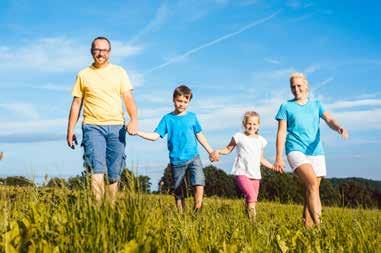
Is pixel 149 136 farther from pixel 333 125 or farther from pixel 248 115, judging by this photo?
pixel 333 125

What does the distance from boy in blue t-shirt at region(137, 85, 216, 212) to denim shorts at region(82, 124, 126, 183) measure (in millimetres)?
923

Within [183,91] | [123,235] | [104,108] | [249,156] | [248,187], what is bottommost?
[123,235]

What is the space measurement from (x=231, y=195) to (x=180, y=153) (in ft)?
33.9

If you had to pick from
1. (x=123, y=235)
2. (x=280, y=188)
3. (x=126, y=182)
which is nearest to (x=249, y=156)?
(x=126, y=182)

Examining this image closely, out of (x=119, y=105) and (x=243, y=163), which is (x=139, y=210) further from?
(x=243, y=163)

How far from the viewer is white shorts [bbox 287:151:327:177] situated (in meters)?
8.09

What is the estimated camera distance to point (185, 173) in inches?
362

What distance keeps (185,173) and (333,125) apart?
2.42 m

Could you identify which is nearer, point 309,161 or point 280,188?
point 309,161

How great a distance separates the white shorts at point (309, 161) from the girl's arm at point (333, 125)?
519 millimetres

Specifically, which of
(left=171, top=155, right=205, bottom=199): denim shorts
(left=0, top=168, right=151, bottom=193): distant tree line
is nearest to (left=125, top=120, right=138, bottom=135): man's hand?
(left=171, top=155, right=205, bottom=199): denim shorts

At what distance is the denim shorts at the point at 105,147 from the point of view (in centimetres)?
771

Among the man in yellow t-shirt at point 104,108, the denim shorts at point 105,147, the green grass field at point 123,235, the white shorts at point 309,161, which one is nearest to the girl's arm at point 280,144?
the white shorts at point 309,161

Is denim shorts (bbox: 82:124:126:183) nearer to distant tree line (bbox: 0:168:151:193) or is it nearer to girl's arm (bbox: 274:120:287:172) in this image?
distant tree line (bbox: 0:168:151:193)
